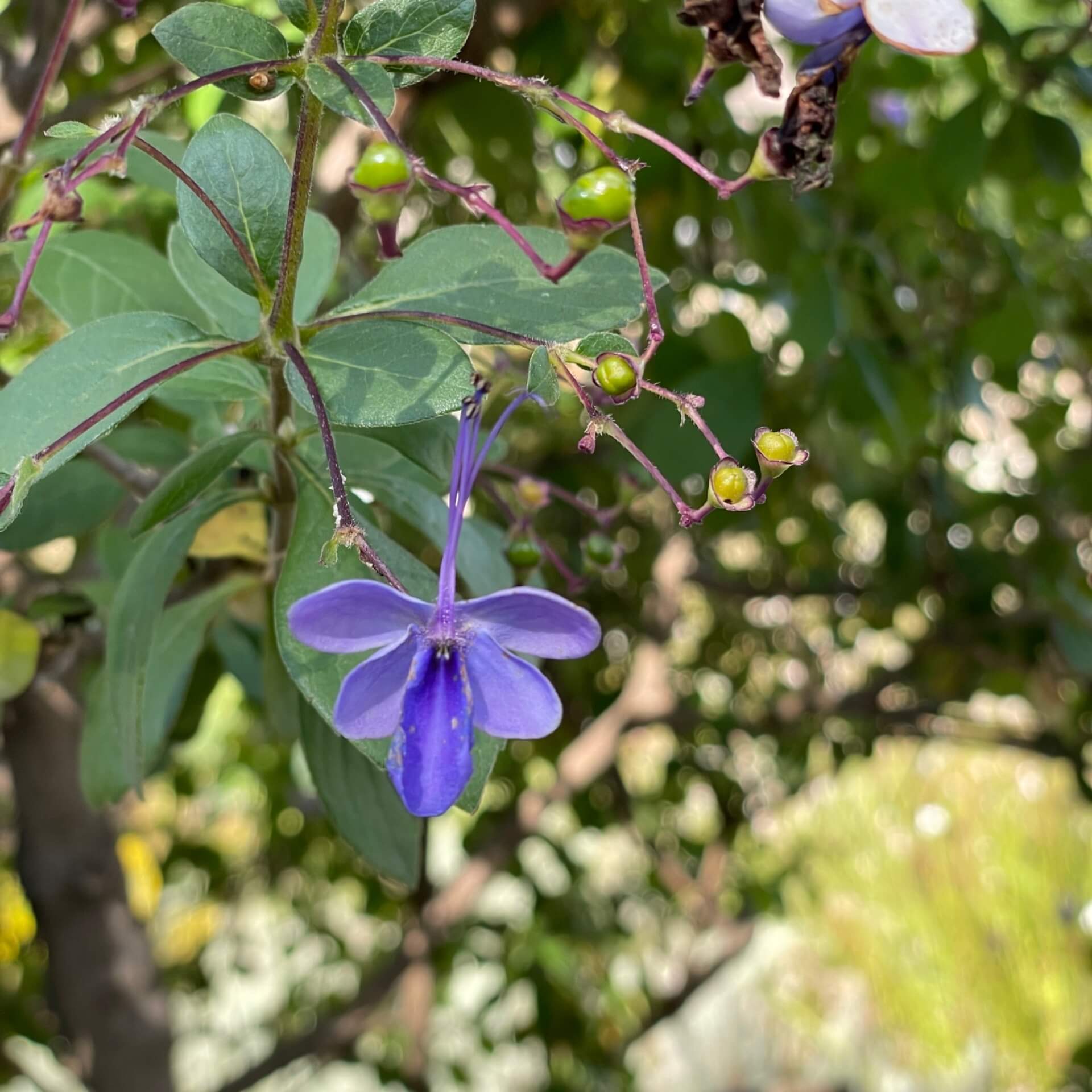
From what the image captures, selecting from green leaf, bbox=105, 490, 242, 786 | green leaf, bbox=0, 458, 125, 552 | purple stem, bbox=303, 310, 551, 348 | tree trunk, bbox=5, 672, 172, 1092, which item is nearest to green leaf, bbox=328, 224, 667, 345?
purple stem, bbox=303, 310, 551, 348

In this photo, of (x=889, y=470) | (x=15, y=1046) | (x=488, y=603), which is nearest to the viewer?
(x=488, y=603)

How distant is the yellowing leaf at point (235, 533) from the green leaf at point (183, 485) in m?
0.08

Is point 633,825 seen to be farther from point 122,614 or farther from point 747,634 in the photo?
point 122,614

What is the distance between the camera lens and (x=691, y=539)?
128 cm

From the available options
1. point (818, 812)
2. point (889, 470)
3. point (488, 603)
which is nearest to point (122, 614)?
point (488, 603)

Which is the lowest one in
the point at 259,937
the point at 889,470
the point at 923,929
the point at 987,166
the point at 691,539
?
the point at 923,929

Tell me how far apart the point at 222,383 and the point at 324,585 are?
10 centimetres

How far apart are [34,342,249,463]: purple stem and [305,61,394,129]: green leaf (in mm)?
84

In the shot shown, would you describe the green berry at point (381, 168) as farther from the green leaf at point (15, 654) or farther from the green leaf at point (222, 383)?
the green leaf at point (15, 654)

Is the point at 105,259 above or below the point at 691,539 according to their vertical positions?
above

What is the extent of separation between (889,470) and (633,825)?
674 millimetres

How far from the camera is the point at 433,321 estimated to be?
359 millimetres

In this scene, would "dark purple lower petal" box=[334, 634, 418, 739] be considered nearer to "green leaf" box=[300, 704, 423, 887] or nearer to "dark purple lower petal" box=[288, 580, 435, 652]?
"dark purple lower petal" box=[288, 580, 435, 652]

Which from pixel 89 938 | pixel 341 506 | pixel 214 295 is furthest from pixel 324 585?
Answer: pixel 89 938
